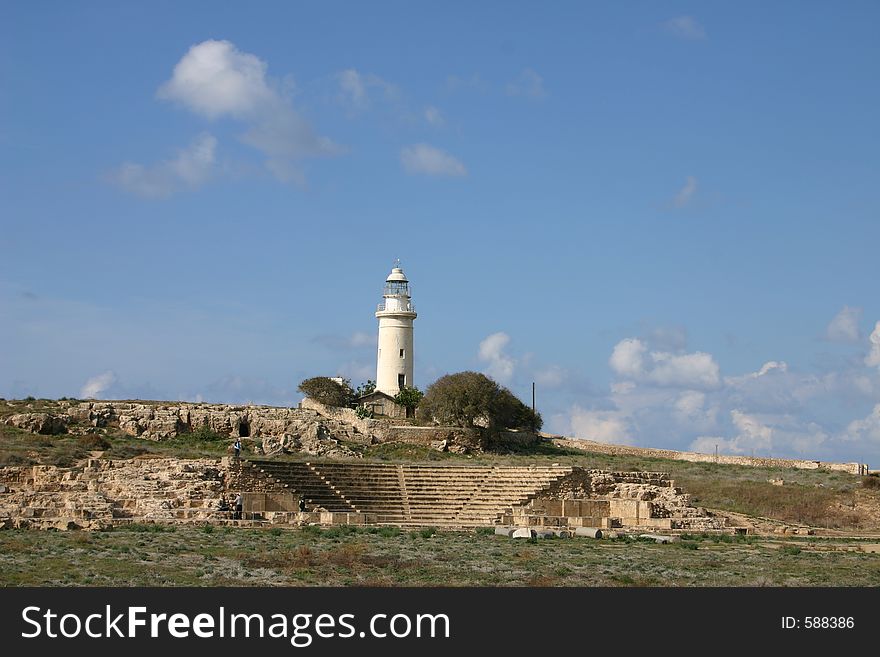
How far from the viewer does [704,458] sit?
193 feet

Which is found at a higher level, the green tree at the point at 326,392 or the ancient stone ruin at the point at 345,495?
the green tree at the point at 326,392

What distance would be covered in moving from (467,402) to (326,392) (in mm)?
8294

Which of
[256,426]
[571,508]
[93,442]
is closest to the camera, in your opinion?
[571,508]

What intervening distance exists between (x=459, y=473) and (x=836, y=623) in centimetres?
2574

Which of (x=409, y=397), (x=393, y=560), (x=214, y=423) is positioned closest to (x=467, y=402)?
(x=409, y=397)

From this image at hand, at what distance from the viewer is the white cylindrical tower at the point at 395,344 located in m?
59.2

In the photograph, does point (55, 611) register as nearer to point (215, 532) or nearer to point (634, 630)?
point (634, 630)

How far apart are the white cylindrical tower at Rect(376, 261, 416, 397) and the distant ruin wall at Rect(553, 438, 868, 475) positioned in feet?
27.1

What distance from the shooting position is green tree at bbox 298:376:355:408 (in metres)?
56.2

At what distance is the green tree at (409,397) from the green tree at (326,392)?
2.28 m

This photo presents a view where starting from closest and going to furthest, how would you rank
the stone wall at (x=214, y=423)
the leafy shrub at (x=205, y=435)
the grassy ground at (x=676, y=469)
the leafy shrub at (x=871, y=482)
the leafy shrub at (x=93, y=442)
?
the grassy ground at (x=676, y=469)
the leafy shrub at (x=93, y=442)
the leafy shrub at (x=871, y=482)
the stone wall at (x=214, y=423)
the leafy shrub at (x=205, y=435)

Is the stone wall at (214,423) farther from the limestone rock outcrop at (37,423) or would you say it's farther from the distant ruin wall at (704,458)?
the distant ruin wall at (704,458)

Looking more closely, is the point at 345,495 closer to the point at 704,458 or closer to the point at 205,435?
the point at 205,435

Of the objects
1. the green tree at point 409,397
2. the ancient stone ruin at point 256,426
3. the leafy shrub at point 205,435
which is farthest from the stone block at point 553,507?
the green tree at point 409,397
